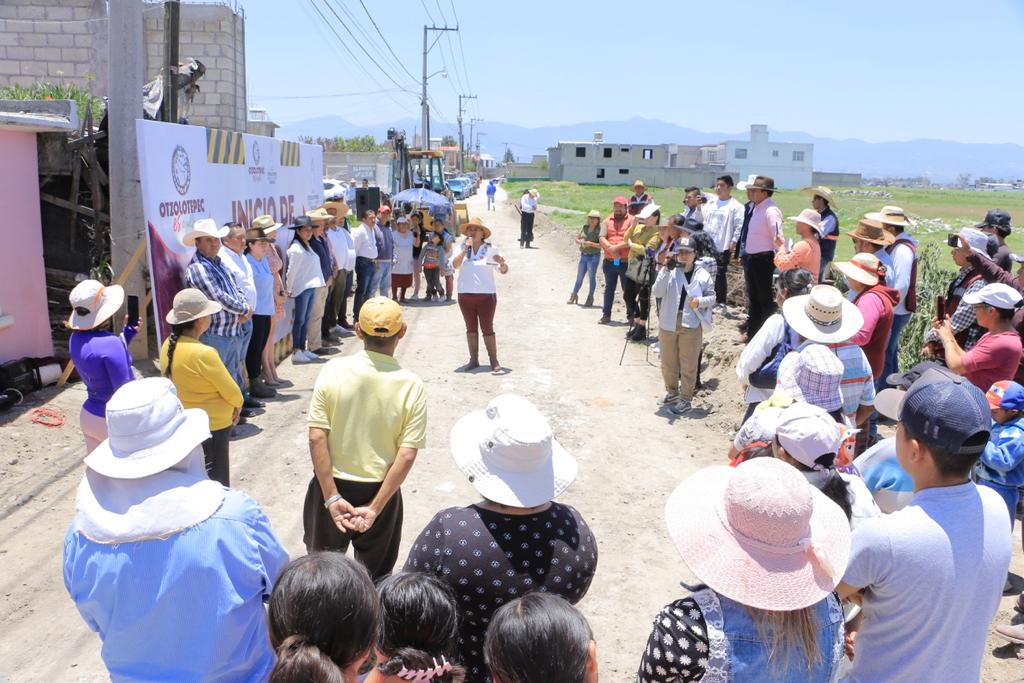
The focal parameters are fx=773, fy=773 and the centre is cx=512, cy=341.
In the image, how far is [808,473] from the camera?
2.96 metres

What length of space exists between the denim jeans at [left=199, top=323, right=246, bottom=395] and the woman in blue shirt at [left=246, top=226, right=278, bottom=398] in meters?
0.67

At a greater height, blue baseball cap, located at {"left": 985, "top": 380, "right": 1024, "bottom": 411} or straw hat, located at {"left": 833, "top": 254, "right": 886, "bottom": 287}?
straw hat, located at {"left": 833, "top": 254, "right": 886, "bottom": 287}

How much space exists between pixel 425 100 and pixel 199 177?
128ft

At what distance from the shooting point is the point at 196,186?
774 cm

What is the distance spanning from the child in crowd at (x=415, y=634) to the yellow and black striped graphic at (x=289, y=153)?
381 inches

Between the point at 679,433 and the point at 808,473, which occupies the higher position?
the point at 808,473

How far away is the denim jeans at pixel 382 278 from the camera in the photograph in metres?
12.1

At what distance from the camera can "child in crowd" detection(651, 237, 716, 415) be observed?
743 centimetres

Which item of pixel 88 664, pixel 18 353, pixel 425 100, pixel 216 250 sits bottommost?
pixel 88 664

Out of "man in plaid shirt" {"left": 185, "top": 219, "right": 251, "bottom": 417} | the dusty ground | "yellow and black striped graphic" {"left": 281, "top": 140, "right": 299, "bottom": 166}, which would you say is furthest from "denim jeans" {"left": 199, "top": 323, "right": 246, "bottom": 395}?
"yellow and black striped graphic" {"left": 281, "top": 140, "right": 299, "bottom": 166}

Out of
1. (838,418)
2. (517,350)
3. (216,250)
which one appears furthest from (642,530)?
(517,350)

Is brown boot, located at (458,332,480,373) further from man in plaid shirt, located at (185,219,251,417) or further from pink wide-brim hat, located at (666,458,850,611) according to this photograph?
pink wide-brim hat, located at (666,458,850,611)

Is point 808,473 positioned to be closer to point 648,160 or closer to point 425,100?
point 425,100

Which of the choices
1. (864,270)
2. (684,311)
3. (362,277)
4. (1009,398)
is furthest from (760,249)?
(362,277)
